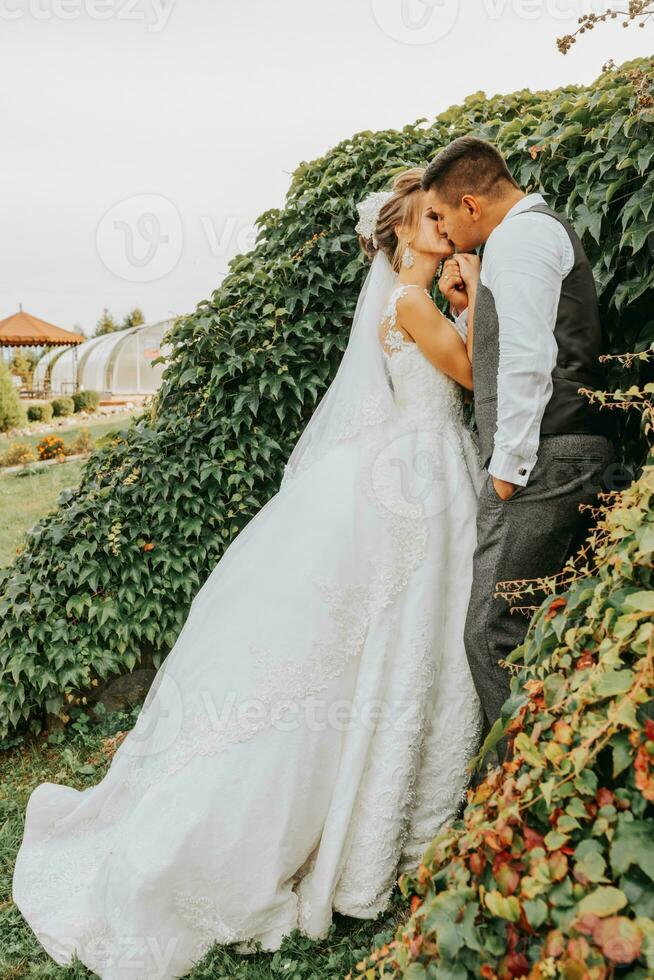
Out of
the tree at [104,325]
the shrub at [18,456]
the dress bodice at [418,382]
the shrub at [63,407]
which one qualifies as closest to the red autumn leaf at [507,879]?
the dress bodice at [418,382]

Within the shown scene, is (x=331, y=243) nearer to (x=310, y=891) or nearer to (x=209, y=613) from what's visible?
(x=209, y=613)

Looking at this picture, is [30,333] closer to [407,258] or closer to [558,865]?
[407,258]

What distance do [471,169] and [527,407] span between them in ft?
2.84

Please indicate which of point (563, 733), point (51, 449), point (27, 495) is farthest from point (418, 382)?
point (51, 449)

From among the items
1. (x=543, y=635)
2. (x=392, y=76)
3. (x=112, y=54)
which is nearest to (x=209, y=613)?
(x=543, y=635)

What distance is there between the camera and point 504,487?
7.30 ft

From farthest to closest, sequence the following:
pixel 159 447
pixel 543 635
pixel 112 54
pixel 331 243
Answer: pixel 112 54
pixel 159 447
pixel 331 243
pixel 543 635

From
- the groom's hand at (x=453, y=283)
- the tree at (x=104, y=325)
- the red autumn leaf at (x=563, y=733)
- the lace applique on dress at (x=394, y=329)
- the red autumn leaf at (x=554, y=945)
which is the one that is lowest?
the red autumn leaf at (x=554, y=945)

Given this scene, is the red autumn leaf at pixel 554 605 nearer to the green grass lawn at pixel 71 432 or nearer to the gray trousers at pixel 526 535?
the gray trousers at pixel 526 535

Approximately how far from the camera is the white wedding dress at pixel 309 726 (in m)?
2.33

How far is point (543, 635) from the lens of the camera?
146 cm

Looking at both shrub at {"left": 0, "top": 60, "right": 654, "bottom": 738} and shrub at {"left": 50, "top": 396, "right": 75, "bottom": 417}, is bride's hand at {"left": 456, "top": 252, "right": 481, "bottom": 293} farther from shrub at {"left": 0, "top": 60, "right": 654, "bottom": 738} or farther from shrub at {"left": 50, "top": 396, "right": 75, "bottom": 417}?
shrub at {"left": 50, "top": 396, "right": 75, "bottom": 417}

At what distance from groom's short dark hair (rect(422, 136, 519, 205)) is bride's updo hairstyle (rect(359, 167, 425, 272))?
21.0 inches

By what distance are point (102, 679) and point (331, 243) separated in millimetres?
2735
